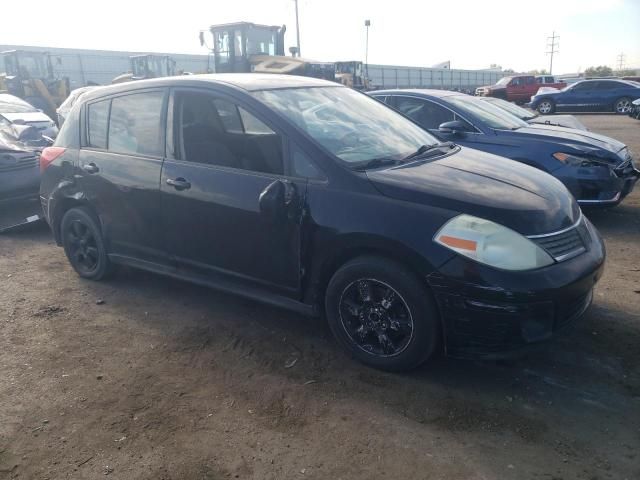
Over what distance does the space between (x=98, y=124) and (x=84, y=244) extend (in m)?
1.13

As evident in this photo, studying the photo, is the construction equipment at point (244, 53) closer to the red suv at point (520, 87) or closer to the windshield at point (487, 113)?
the windshield at point (487, 113)

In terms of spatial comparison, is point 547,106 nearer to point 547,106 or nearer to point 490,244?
point 547,106

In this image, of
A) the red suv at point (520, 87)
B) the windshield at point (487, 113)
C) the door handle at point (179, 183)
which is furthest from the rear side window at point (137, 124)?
the red suv at point (520, 87)

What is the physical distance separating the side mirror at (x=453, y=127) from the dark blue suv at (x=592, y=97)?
19464mm

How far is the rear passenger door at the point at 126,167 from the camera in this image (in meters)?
4.44

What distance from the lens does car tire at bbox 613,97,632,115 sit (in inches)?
907

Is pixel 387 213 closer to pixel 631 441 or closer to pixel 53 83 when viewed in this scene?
pixel 631 441

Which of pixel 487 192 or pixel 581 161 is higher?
pixel 487 192

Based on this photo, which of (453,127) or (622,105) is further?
(622,105)

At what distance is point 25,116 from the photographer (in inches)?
535

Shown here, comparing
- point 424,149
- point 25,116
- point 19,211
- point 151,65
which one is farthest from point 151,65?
point 424,149

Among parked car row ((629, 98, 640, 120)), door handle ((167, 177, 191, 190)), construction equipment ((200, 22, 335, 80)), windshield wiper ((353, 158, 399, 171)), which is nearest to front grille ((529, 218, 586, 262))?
windshield wiper ((353, 158, 399, 171))

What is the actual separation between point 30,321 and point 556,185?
4168mm

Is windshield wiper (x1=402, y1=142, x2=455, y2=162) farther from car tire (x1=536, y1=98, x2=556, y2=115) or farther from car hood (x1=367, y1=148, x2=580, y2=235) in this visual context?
car tire (x1=536, y1=98, x2=556, y2=115)
